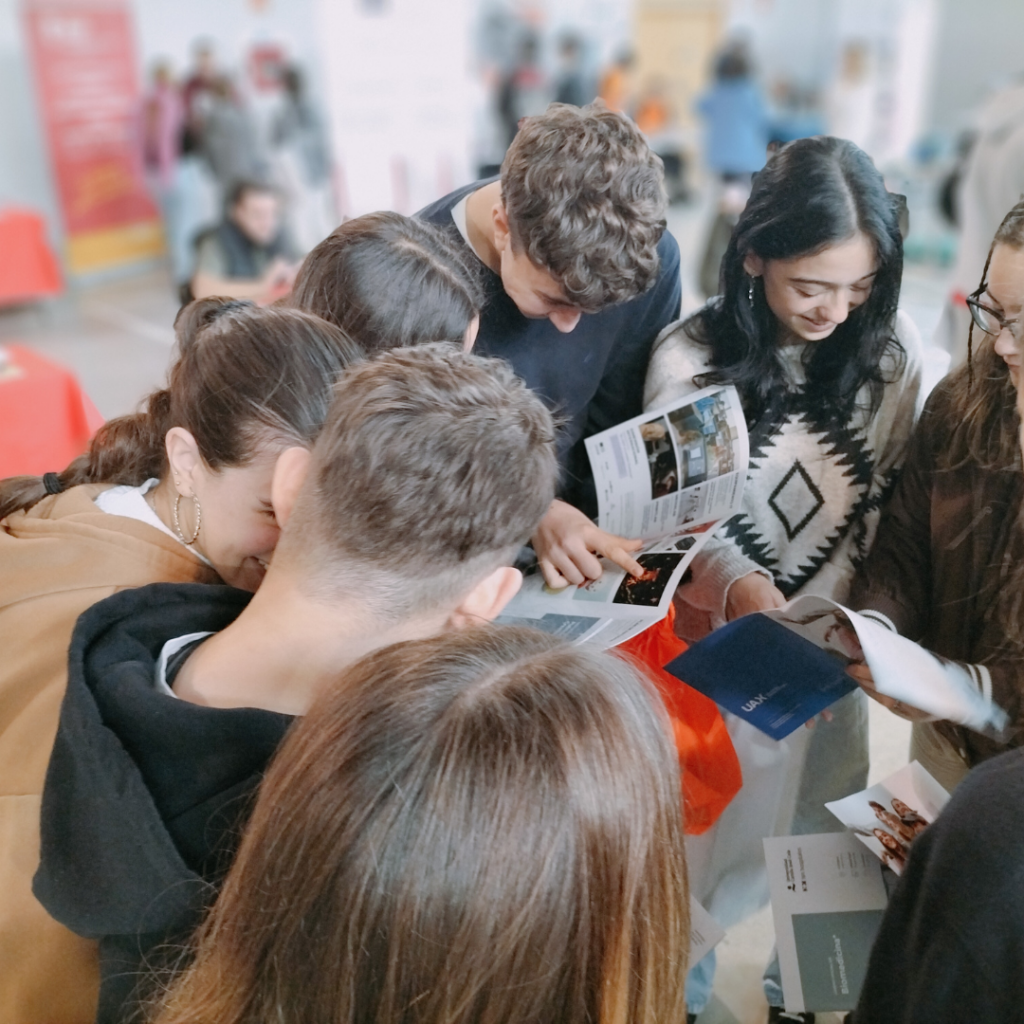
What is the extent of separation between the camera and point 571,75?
830cm

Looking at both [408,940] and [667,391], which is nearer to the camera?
[408,940]

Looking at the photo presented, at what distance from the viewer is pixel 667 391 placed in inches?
50.6

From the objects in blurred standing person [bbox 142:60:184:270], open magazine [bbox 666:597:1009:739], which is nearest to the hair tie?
open magazine [bbox 666:597:1009:739]

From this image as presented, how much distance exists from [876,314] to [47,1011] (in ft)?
4.08

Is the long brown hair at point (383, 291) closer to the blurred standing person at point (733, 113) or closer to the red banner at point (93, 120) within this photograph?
the blurred standing person at point (733, 113)

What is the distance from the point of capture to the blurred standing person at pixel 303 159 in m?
6.98

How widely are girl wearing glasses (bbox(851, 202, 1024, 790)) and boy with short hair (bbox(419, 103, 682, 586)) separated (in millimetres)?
361

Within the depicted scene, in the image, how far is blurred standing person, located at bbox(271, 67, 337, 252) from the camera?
6984 millimetres

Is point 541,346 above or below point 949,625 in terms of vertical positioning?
above

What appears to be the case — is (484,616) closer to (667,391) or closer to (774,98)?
(667,391)

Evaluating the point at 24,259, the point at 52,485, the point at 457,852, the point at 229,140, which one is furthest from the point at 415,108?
the point at 457,852

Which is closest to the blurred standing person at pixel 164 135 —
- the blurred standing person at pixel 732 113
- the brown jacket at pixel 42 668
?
the blurred standing person at pixel 732 113

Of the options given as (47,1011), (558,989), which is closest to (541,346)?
(558,989)

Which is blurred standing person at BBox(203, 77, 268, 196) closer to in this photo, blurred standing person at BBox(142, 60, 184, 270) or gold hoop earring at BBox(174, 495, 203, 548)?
blurred standing person at BBox(142, 60, 184, 270)
